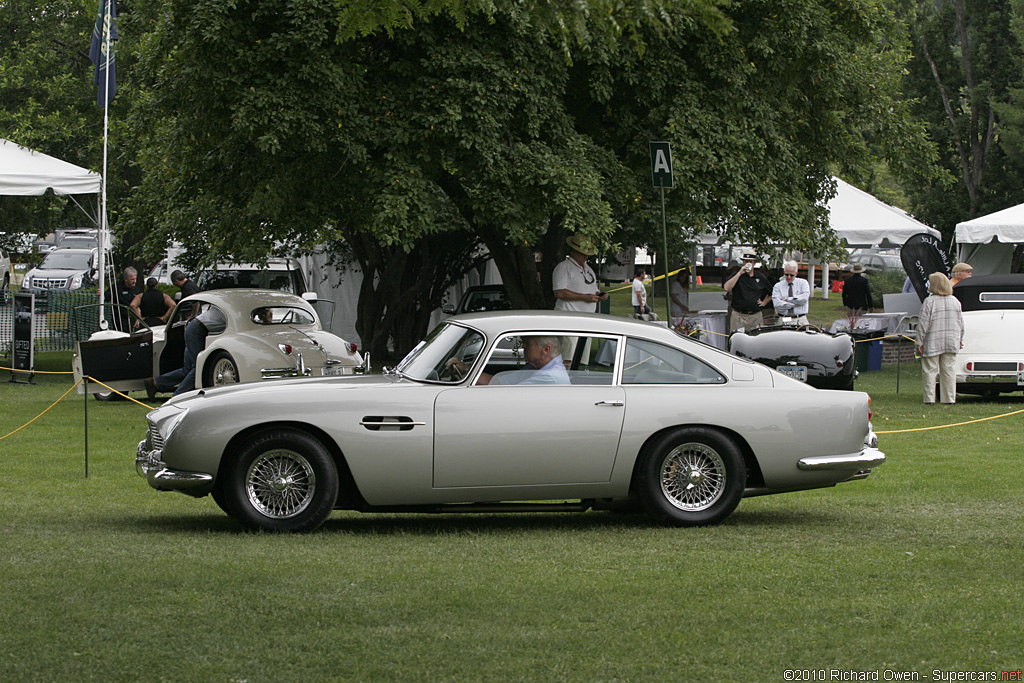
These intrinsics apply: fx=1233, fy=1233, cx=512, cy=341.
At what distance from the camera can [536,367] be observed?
815 cm

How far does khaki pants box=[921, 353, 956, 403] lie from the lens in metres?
16.7

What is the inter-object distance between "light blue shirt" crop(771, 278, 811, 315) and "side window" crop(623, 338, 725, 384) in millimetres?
14336

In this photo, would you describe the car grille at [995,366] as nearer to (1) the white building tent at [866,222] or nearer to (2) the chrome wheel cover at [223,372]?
(1) the white building tent at [866,222]

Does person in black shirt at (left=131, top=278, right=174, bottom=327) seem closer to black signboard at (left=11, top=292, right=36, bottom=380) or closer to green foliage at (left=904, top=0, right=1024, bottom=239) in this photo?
black signboard at (left=11, top=292, right=36, bottom=380)

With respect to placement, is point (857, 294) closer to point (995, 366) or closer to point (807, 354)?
point (995, 366)

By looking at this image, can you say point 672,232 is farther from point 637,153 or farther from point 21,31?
point 21,31

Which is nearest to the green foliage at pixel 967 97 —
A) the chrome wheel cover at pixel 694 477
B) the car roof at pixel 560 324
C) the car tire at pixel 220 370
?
the car tire at pixel 220 370

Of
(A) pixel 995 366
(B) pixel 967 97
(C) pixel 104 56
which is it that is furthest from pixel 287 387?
A: (B) pixel 967 97

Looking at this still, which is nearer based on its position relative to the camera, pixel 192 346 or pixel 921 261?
pixel 192 346

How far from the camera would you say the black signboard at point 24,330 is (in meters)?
20.8

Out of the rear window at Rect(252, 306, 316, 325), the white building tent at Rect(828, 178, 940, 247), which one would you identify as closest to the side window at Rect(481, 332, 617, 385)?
the rear window at Rect(252, 306, 316, 325)

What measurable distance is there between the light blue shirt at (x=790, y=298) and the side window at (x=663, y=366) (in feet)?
47.0

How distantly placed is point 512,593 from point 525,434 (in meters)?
1.84

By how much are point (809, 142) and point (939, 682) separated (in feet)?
53.5
